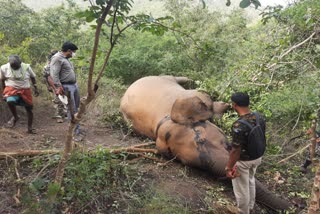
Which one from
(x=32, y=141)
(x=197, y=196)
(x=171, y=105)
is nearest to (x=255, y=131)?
(x=197, y=196)

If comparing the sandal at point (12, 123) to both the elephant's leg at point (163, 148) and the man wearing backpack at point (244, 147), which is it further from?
the man wearing backpack at point (244, 147)

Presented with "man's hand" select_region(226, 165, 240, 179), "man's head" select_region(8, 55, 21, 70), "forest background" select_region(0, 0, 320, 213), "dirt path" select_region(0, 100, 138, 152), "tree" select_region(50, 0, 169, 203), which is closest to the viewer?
"tree" select_region(50, 0, 169, 203)

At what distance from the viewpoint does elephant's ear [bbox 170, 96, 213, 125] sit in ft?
17.2

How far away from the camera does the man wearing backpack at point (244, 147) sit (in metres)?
3.98

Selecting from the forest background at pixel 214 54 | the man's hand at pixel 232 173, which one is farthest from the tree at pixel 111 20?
the man's hand at pixel 232 173

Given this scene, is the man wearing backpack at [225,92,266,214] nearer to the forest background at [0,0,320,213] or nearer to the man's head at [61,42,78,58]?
the forest background at [0,0,320,213]

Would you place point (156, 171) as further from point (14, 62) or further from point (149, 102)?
point (14, 62)

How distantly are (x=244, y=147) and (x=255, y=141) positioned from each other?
13 centimetres

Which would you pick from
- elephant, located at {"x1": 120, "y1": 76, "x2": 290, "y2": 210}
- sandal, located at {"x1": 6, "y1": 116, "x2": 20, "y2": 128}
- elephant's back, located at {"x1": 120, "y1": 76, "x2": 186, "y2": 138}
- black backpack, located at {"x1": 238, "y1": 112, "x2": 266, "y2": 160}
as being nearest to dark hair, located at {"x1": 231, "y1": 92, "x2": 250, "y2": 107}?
black backpack, located at {"x1": 238, "y1": 112, "x2": 266, "y2": 160}

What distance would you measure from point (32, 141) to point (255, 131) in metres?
3.15

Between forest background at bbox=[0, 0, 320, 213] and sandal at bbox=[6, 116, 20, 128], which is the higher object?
forest background at bbox=[0, 0, 320, 213]

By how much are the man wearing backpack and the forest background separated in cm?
61

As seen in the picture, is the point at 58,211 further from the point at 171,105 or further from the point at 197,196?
the point at 171,105

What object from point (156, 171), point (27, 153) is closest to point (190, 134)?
point (156, 171)
